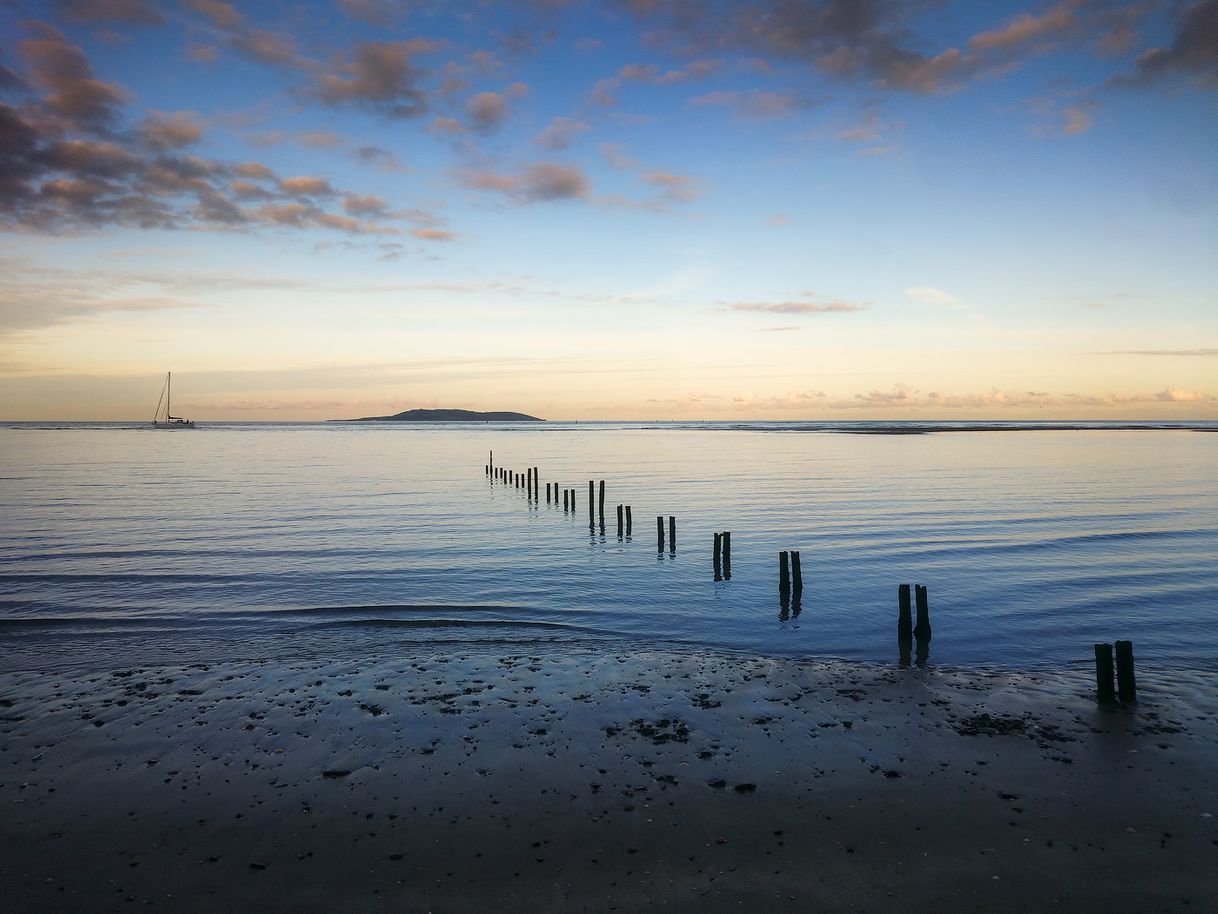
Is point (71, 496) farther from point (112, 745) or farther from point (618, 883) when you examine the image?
point (618, 883)

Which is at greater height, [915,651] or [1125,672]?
[1125,672]

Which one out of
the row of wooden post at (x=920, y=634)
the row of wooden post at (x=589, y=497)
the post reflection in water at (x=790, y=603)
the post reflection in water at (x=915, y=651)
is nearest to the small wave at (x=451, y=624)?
the post reflection in water at (x=790, y=603)

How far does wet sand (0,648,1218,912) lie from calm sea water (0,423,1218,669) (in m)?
3.04

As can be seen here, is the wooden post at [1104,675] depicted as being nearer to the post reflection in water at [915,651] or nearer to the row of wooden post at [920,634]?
the row of wooden post at [920,634]

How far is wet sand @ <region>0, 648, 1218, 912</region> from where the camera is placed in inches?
279

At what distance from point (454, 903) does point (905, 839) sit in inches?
183

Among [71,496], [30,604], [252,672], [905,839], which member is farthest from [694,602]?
[71,496]

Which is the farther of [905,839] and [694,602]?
[694,602]

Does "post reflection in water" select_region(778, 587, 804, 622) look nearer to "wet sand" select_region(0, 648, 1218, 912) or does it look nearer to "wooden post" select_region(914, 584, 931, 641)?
"wooden post" select_region(914, 584, 931, 641)

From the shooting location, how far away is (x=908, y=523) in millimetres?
33156

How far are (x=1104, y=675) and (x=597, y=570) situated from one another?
15111mm

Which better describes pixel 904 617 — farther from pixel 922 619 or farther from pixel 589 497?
pixel 589 497

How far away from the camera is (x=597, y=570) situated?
80.7 ft

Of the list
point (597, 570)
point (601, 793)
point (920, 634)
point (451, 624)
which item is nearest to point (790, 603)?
point (920, 634)
